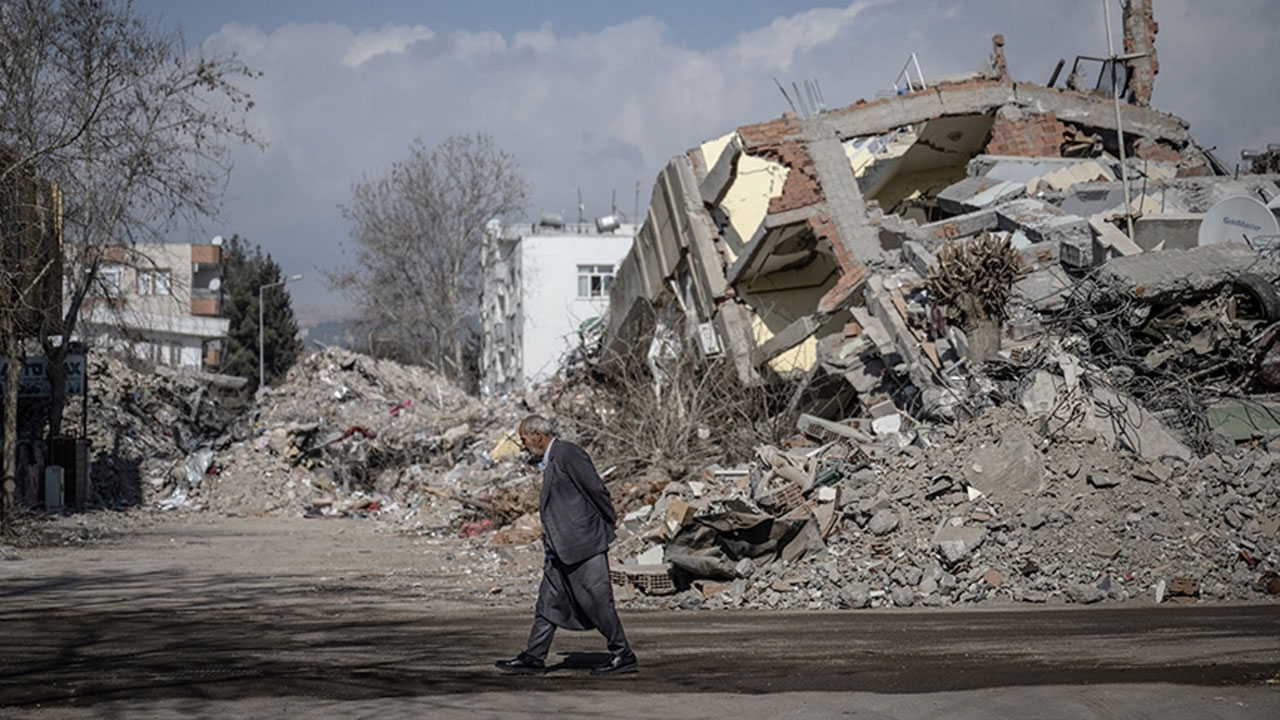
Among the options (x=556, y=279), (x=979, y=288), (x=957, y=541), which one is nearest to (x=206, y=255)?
(x=556, y=279)

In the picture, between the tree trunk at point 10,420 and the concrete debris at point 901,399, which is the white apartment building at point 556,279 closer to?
the concrete debris at point 901,399

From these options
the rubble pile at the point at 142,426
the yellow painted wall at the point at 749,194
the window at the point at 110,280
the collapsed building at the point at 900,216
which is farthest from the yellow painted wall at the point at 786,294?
the rubble pile at the point at 142,426

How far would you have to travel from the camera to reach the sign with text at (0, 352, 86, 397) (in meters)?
24.1

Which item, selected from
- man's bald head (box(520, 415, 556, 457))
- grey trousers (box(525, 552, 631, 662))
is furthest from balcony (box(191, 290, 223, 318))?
grey trousers (box(525, 552, 631, 662))

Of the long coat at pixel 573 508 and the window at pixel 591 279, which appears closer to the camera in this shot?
the long coat at pixel 573 508

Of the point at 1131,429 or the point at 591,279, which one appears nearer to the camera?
the point at 1131,429

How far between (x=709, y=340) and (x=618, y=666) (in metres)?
16.0

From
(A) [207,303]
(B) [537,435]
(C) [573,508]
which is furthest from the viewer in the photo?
(A) [207,303]

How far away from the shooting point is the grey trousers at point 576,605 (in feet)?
23.5

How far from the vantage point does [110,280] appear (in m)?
24.6

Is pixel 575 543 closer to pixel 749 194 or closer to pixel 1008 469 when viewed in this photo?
pixel 1008 469

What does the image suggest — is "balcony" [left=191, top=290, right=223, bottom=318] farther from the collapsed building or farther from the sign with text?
the collapsed building

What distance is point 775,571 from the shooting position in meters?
12.3

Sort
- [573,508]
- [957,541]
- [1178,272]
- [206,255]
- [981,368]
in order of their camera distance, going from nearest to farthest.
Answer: [573,508]
[957,541]
[981,368]
[1178,272]
[206,255]
